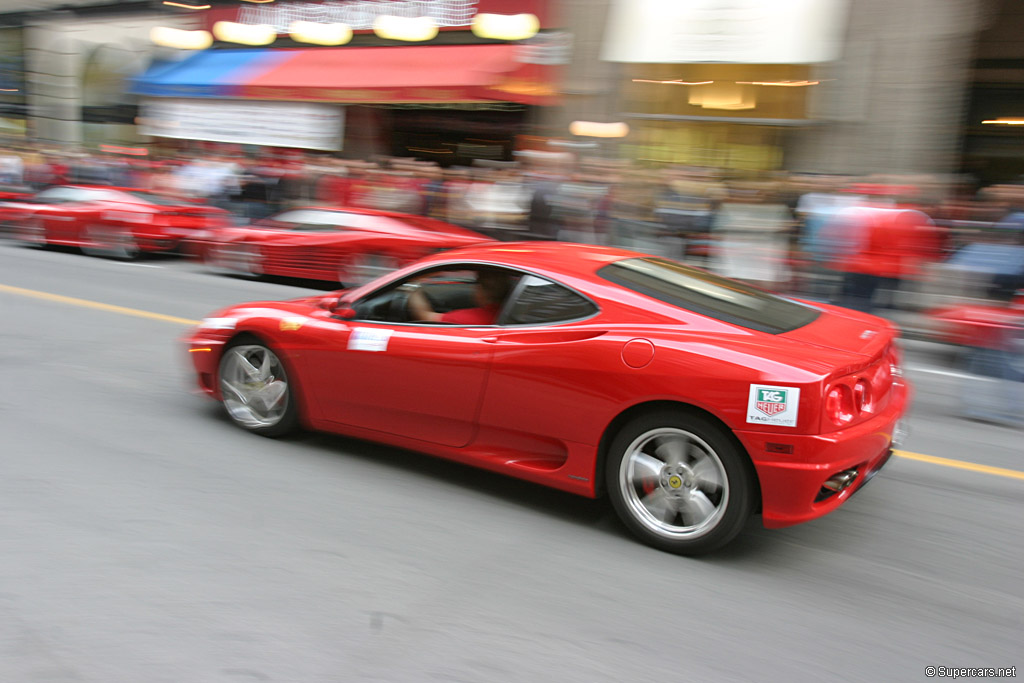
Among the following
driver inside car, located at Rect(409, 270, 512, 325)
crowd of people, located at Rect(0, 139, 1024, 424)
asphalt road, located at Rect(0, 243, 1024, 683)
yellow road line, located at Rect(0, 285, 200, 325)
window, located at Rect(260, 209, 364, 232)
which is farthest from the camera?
window, located at Rect(260, 209, 364, 232)

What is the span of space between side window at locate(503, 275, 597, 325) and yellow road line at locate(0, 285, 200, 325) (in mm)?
5368

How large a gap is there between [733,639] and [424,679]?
3.71 ft

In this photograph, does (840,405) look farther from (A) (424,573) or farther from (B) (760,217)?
(B) (760,217)

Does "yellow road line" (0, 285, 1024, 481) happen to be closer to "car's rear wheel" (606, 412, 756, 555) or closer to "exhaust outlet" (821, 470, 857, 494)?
"exhaust outlet" (821, 470, 857, 494)

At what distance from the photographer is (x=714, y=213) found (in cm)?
1109

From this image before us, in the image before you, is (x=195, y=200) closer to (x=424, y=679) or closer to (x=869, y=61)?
(x=869, y=61)

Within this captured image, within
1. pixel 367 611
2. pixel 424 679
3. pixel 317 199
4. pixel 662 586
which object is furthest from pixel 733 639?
pixel 317 199

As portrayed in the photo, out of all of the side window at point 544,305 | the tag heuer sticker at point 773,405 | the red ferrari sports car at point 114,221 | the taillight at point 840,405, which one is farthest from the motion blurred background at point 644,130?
the side window at point 544,305

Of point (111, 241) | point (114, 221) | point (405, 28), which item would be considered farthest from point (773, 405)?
point (405, 28)

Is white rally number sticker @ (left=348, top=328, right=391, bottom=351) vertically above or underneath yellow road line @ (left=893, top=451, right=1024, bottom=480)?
above

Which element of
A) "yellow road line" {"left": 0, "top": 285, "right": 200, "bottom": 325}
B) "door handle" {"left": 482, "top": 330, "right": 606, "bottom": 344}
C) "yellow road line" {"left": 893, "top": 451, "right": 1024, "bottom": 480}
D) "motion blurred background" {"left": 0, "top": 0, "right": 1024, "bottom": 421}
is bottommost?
"yellow road line" {"left": 893, "top": 451, "right": 1024, "bottom": 480}

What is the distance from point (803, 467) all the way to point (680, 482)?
53cm

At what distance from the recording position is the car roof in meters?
4.39

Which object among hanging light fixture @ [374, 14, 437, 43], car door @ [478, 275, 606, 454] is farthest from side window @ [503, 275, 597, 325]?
hanging light fixture @ [374, 14, 437, 43]
